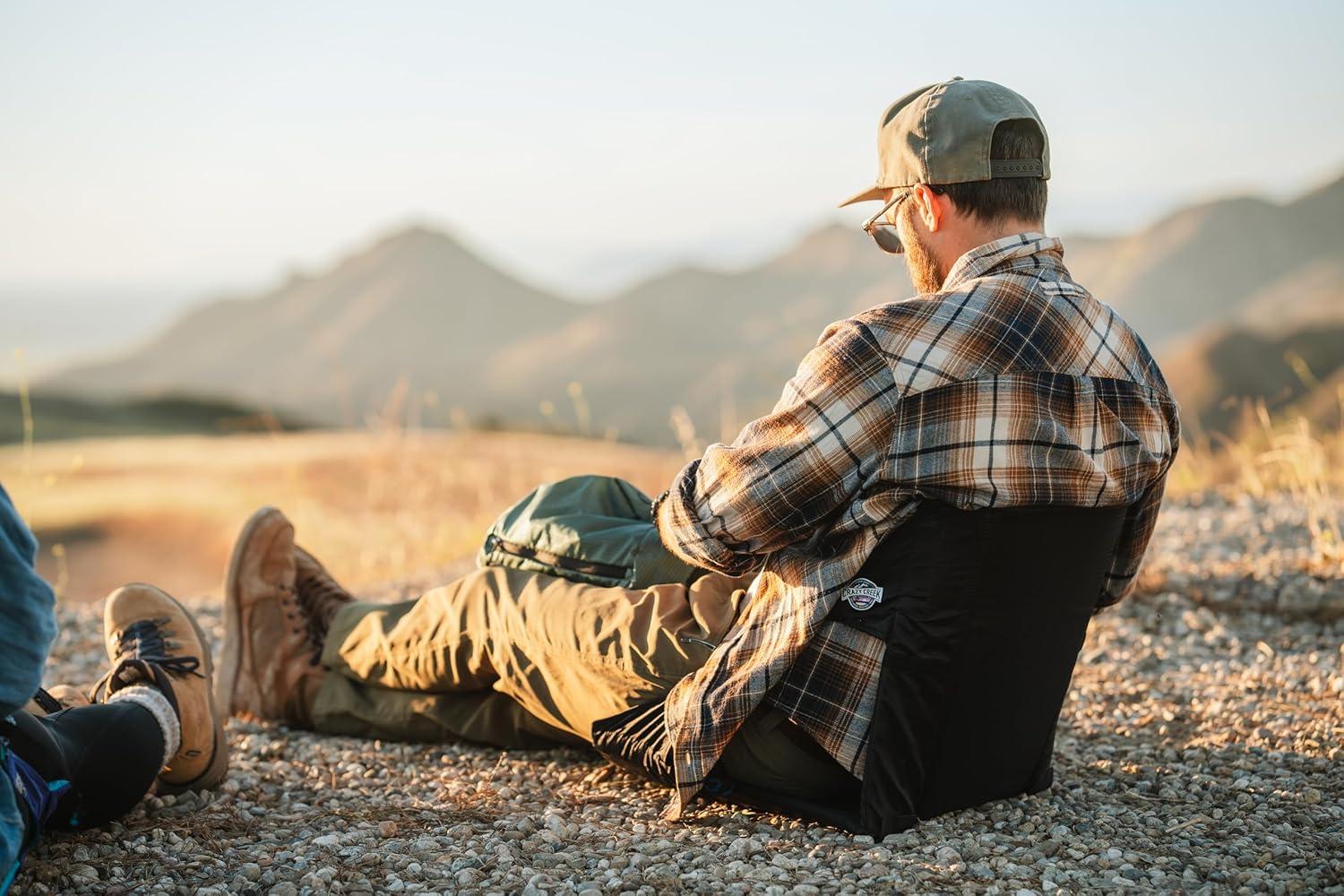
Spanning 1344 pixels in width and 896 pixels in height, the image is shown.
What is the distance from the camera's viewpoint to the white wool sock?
2.76 m

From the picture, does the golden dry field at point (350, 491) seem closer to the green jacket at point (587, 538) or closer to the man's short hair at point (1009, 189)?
the green jacket at point (587, 538)

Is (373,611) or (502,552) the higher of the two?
(502,552)

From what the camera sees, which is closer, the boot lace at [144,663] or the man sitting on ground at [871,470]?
the man sitting on ground at [871,470]

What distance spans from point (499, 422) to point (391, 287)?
38.6 m

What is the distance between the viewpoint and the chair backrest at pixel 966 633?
92.6 inches

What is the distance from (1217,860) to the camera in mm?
2393

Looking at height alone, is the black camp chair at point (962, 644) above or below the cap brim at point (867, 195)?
below

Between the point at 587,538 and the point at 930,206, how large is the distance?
1186 millimetres

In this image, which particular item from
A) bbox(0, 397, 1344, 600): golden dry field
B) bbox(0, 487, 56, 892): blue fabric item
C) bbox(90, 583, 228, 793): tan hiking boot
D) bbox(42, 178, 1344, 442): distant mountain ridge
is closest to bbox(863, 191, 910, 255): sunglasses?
bbox(0, 487, 56, 892): blue fabric item

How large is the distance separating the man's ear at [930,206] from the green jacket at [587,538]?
3.30 ft

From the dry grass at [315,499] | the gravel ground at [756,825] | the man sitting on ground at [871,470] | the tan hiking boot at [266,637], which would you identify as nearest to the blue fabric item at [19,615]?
the gravel ground at [756,825]

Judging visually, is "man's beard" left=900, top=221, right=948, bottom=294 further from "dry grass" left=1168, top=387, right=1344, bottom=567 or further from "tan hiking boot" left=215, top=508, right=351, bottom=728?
"dry grass" left=1168, top=387, right=1344, bottom=567

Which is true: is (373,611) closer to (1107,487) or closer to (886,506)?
(886,506)

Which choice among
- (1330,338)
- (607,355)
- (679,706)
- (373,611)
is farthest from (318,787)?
(607,355)
